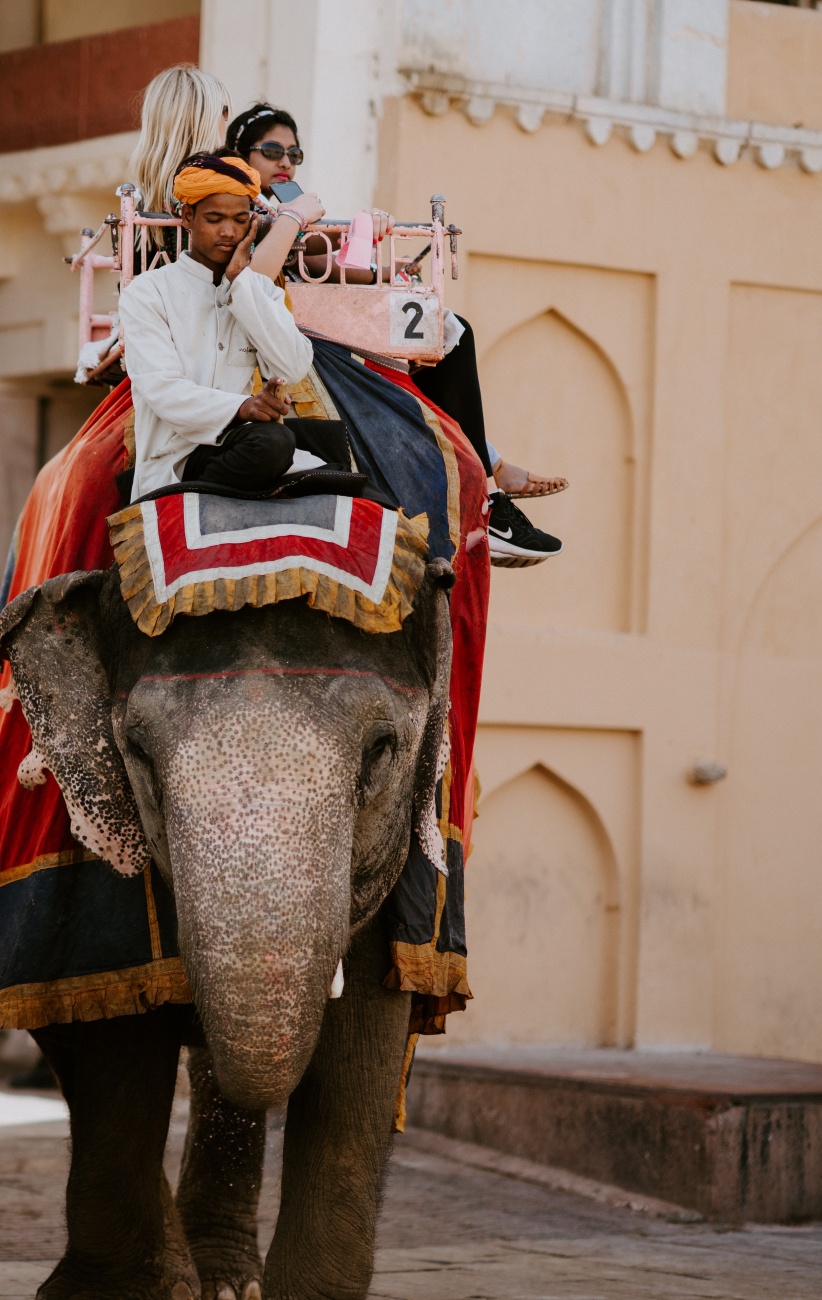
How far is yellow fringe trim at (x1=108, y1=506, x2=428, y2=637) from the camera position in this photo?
322 centimetres

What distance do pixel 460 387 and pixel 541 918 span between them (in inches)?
161

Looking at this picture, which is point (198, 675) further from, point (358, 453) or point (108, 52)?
point (108, 52)

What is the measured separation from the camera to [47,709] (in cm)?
348

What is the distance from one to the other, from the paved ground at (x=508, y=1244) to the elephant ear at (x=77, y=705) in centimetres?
160

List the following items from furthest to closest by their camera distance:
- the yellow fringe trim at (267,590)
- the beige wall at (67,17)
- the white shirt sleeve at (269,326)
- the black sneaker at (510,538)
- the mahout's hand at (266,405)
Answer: the beige wall at (67,17) < the black sneaker at (510,538) < the white shirt sleeve at (269,326) < the mahout's hand at (266,405) < the yellow fringe trim at (267,590)

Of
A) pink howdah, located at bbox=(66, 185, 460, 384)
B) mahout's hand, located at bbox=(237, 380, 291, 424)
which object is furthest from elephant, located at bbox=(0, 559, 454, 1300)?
pink howdah, located at bbox=(66, 185, 460, 384)

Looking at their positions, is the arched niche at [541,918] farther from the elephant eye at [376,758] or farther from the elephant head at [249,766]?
the elephant eye at [376,758]

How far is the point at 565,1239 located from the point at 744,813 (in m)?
3.10

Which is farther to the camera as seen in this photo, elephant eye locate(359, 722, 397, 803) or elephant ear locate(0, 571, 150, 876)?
elephant ear locate(0, 571, 150, 876)

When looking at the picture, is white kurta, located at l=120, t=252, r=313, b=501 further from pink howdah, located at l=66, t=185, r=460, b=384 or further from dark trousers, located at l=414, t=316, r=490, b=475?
dark trousers, located at l=414, t=316, r=490, b=475

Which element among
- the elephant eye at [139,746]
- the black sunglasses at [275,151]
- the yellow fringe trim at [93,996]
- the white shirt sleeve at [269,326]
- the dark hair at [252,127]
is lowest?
the yellow fringe trim at [93,996]

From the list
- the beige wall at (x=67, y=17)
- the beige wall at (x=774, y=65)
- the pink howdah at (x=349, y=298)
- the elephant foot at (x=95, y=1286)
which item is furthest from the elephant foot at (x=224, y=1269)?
the beige wall at (x=67, y=17)

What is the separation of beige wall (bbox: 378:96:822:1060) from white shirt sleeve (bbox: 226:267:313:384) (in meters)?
4.57

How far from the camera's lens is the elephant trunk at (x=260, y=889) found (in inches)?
116
